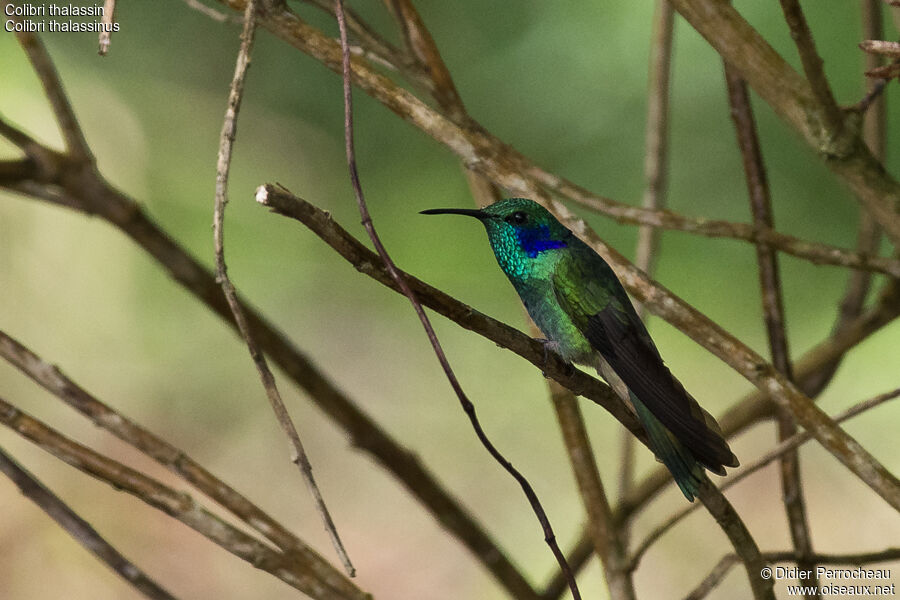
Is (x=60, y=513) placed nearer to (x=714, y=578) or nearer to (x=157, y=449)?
(x=157, y=449)

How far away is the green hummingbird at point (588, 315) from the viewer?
1209mm

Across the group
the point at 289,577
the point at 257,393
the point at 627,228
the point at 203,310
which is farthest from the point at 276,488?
the point at 289,577

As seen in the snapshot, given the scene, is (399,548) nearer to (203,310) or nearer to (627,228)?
(203,310)

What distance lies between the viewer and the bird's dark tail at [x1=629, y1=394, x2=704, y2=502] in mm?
1160

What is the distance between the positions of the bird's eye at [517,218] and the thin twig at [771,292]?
1.25 ft

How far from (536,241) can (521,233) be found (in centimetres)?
4

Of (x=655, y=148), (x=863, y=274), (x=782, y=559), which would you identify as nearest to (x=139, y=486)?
(x=782, y=559)

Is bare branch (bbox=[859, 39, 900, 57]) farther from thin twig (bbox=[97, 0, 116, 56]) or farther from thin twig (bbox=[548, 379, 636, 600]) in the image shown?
thin twig (bbox=[97, 0, 116, 56])

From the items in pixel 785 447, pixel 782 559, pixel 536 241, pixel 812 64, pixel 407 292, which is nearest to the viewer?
pixel 407 292

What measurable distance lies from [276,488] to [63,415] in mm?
655

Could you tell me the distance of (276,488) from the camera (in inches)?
110

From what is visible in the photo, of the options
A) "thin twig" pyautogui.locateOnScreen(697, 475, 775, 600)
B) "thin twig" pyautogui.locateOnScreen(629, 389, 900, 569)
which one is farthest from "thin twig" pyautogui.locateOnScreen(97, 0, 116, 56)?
"thin twig" pyautogui.locateOnScreen(629, 389, 900, 569)

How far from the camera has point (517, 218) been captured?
4.81 feet

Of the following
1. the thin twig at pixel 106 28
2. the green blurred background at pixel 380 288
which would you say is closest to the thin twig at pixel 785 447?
the thin twig at pixel 106 28
